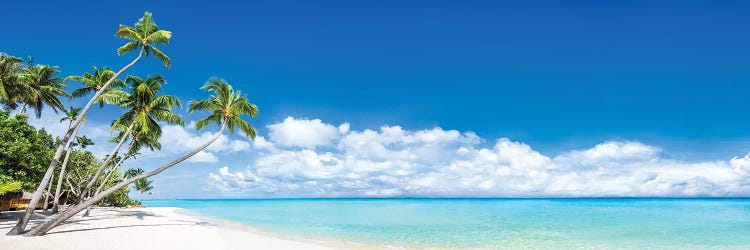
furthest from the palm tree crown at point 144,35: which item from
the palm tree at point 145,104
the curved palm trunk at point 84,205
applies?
the curved palm trunk at point 84,205

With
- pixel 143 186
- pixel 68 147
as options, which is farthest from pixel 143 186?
pixel 68 147

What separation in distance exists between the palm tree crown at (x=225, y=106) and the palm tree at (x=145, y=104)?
1.34m

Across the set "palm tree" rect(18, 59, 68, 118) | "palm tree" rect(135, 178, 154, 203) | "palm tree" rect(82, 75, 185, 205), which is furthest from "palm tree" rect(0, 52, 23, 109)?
"palm tree" rect(135, 178, 154, 203)

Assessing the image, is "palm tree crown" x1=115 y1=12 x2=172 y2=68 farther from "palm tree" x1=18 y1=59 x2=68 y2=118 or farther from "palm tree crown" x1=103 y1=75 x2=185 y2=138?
"palm tree" x1=18 y1=59 x2=68 y2=118

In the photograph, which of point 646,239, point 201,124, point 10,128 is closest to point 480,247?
point 646,239

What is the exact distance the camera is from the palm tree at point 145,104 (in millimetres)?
18281

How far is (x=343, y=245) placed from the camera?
59.5 feet

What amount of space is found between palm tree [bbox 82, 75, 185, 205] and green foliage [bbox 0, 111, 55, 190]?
91.1 inches

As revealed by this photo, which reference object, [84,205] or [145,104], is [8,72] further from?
[84,205]

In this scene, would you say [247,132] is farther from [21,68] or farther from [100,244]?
[21,68]

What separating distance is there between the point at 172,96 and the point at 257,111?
3.75 metres

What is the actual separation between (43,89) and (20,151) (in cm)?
538

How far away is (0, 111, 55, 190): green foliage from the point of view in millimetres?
16703

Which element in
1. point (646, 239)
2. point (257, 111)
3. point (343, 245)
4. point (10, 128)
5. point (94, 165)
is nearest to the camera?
point (10, 128)
